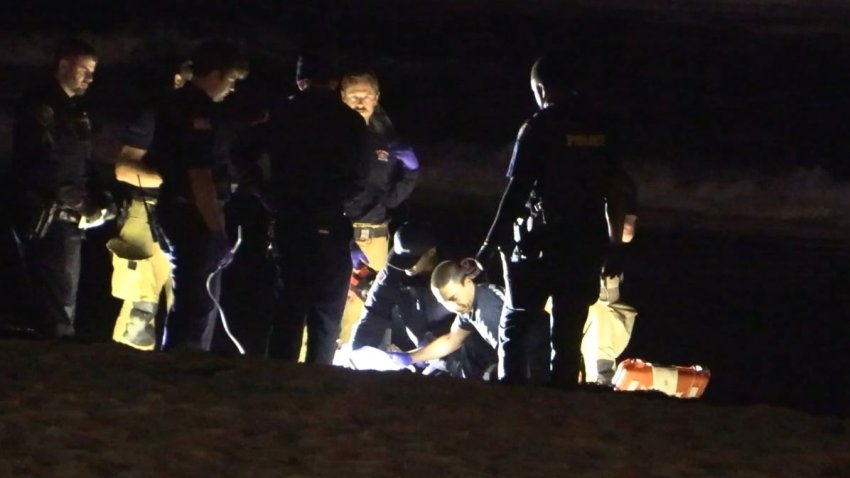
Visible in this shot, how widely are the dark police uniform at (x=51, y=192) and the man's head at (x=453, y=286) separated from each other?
1.69 meters

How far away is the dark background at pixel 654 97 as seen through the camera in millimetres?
9484

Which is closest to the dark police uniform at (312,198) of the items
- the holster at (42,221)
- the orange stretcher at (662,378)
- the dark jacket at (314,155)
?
the dark jacket at (314,155)

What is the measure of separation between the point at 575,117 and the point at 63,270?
2.43m

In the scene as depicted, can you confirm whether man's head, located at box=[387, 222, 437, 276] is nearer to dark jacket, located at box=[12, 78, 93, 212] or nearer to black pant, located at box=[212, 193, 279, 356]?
black pant, located at box=[212, 193, 279, 356]

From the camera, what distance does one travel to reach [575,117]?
21.0 feet

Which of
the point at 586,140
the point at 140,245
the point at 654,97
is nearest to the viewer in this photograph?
the point at 586,140

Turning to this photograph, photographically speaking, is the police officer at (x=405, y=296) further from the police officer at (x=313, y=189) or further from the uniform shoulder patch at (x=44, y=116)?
the uniform shoulder patch at (x=44, y=116)

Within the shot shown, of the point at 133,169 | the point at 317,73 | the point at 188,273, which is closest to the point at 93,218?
the point at 133,169

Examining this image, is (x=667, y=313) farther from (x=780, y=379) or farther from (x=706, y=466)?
(x=706, y=466)

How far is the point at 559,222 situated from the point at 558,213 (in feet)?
0.13

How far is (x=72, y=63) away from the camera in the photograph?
678 cm

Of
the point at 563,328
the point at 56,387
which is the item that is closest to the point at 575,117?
the point at 563,328

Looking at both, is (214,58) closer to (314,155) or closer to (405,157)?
(314,155)

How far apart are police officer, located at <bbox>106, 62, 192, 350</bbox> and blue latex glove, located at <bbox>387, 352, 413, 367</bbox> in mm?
1153
